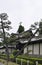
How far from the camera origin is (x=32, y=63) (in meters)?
24.8

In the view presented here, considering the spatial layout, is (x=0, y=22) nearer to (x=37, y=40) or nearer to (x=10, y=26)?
(x=10, y=26)

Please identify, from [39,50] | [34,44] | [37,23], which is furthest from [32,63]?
[34,44]

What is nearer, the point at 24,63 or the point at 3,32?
the point at 3,32

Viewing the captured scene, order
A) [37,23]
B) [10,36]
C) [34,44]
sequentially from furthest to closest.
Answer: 1. [34,44]
2. [10,36]
3. [37,23]

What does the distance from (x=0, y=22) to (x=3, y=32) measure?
1.08 m

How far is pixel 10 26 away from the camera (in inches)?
883

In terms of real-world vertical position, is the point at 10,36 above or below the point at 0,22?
below

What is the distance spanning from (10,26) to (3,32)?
95cm

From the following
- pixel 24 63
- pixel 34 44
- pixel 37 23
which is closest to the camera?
pixel 37 23

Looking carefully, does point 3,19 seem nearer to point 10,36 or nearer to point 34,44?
point 10,36

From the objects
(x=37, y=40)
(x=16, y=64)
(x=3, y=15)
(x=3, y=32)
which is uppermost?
(x=3, y=15)

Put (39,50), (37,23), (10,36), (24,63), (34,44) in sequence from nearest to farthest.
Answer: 1. (37,23)
2. (10,36)
3. (24,63)
4. (39,50)
5. (34,44)

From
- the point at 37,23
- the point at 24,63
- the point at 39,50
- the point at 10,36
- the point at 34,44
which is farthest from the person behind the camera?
the point at 34,44

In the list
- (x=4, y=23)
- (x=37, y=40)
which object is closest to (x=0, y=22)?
(x=4, y=23)
